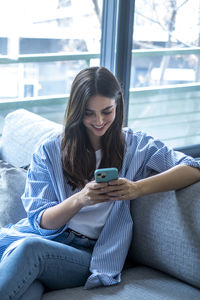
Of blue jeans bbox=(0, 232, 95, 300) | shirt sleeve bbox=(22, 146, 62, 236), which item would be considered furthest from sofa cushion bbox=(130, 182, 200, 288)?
shirt sleeve bbox=(22, 146, 62, 236)

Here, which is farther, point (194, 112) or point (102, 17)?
point (194, 112)

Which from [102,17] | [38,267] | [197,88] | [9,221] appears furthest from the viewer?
[197,88]

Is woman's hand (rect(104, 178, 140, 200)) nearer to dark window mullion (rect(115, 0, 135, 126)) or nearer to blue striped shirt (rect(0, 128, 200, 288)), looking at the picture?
blue striped shirt (rect(0, 128, 200, 288))

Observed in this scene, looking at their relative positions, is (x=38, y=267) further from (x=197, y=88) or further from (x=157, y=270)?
(x=197, y=88)

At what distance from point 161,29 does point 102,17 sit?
490 mm

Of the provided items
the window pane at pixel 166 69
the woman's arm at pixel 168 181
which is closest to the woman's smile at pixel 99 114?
the woman's arm at pixel 168 181

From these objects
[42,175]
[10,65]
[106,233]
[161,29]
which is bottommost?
[106,233]

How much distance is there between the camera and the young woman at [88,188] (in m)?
1.88

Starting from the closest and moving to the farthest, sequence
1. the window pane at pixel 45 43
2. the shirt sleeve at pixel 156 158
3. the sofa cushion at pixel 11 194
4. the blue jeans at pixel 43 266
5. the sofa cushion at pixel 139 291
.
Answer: the blue jeans at pixel 43 266
the sofa cushion at pixel 139 291
the shirt sleeve at pixel 156 158
the sofa cushion at pixel 11 194
the window pane at pixel 45 43

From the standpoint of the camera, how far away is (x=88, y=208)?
2.02 meters

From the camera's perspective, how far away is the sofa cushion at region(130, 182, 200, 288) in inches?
74.0

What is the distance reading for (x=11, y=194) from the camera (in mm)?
2252

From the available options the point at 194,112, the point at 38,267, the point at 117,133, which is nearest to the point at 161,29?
the point at 194,112

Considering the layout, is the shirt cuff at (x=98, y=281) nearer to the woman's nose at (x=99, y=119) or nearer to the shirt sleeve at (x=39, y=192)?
the shirt sleeve at (x=39, y=192)
